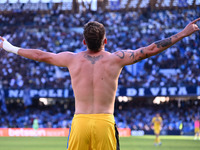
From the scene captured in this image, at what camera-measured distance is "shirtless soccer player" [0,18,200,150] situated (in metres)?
4.48

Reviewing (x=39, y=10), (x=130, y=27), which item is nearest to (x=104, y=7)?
(x=130, y=27)

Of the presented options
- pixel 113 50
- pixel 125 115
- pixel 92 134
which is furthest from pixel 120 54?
pixel 125 115

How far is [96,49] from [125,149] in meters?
14.8

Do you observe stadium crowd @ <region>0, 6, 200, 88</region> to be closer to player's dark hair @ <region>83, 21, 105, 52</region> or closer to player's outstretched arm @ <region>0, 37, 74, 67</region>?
player's outstretched arm @ <region>0, 37, 74, 67</region>

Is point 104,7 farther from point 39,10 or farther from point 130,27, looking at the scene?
point 39,10

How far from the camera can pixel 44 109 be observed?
4244 cm

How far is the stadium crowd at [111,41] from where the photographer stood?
39.0 meters

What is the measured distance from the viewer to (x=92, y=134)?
4.46 metres

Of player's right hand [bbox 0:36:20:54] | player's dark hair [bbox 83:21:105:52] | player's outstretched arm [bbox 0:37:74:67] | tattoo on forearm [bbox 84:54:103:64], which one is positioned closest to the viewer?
player's dark hair [bbox 83:21:105:52]

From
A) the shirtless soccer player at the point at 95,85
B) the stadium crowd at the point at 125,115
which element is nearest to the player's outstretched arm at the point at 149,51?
the shirtless soccer player at the point at 95,85

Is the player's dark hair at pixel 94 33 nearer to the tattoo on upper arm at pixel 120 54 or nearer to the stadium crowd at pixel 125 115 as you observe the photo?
the tattoo on upper arm at pixel 120 54

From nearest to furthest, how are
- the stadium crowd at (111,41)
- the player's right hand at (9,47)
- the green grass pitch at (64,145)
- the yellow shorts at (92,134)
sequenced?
the yellow shorts at (92,134) → the player's right hand at (9,47) → the green grass pitch at (64,145) → the stadium crowd at (111,41)

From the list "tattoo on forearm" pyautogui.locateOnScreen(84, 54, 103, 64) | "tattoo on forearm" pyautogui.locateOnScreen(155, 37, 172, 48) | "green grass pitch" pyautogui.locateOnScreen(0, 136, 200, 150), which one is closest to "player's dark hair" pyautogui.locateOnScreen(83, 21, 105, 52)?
"tattoo on forearm" pyautogui.locateOnScreen(84, 54, 103, 64)

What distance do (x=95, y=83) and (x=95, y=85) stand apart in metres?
0.02
